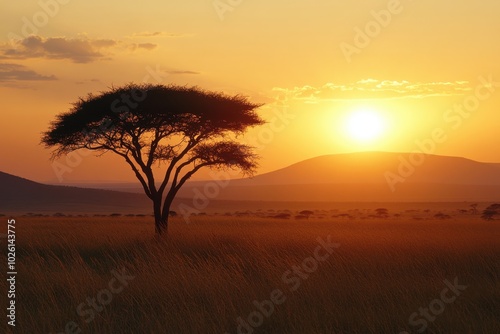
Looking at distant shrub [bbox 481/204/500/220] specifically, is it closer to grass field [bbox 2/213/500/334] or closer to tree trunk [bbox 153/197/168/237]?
→ tree trunk [bbox 153/197/168/237]

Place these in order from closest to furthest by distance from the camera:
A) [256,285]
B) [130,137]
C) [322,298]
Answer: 1. [322,298]
2. [256,285]
3. [130,137]

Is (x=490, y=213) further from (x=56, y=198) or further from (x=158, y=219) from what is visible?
(x=56, y=198)

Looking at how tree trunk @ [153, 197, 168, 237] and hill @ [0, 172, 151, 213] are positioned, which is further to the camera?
hill @ [0, 172, 151, 213]

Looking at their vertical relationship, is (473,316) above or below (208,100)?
below

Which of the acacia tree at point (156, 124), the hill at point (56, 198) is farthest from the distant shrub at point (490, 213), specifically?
the hill at point (56, 198)

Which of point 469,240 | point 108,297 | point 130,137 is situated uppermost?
point 130,137

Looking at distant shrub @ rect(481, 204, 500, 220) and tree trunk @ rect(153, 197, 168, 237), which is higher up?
distant shrub @ rect(481, 204, 500, 220)

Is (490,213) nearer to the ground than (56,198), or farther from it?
nearer to the ground

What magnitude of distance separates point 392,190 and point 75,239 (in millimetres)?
175152

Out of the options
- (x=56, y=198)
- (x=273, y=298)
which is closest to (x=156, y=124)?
(x=273, y=298)

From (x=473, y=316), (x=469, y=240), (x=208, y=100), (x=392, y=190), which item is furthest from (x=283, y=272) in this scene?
(x=392, y=190)

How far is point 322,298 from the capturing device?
1009 centimetres

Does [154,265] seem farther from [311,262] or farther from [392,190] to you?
[392,190]

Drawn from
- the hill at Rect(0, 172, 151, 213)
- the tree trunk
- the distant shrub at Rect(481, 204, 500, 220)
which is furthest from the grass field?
the hill at Rect(0, 172, 151, 213)
